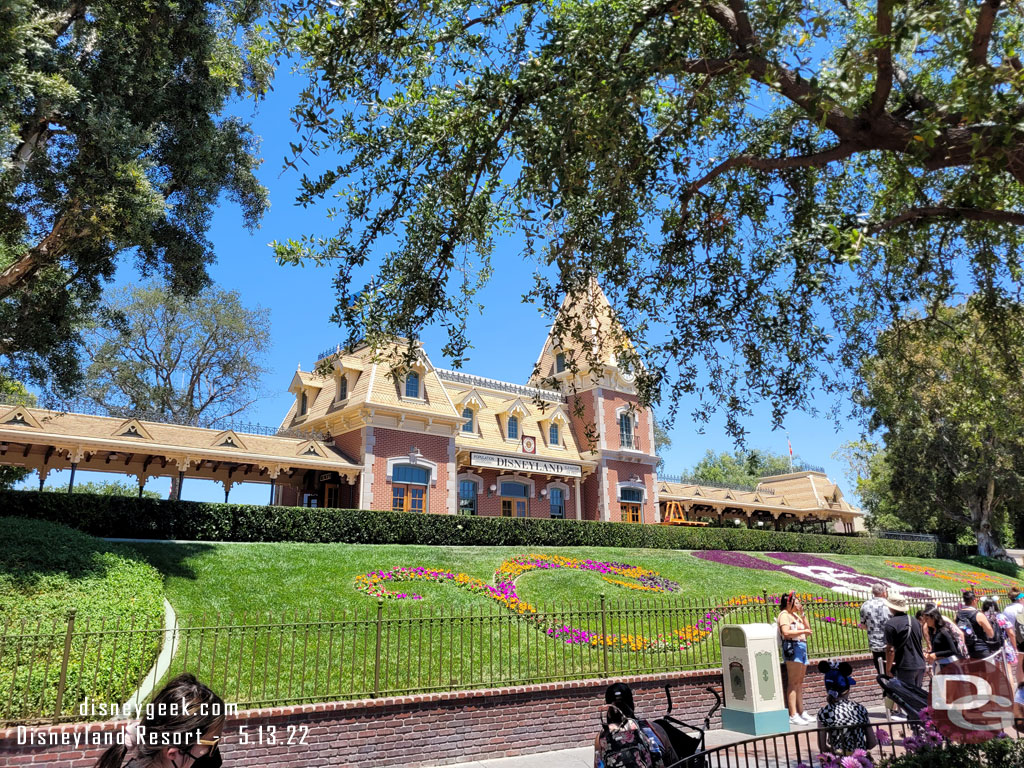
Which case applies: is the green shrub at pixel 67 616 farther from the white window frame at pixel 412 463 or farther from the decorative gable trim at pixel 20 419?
the white window frame at pixel 412 463

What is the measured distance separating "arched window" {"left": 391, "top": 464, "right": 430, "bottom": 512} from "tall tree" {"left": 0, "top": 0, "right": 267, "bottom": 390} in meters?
13.0

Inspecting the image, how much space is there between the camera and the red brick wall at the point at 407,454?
1093 inches

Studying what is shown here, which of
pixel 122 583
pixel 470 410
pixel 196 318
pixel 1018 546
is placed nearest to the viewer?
pixel 122 583

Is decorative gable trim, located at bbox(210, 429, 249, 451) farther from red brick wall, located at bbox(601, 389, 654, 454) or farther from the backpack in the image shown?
the backpack

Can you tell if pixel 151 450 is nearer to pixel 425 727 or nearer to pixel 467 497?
pixel 467 497

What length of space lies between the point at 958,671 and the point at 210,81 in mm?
18121

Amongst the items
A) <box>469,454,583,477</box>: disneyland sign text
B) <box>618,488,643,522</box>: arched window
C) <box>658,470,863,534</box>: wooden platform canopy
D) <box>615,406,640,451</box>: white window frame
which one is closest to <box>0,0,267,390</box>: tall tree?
<box>469,454,583,477</box>: disneyland sign text

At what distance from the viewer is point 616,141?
7352 millimetres

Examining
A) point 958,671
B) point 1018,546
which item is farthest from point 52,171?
point 1018,546

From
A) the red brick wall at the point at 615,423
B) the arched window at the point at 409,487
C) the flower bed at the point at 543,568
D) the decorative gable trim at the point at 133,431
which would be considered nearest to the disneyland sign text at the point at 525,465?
the red brick wall at the point at 615,423

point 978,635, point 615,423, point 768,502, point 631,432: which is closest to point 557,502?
point 615,423

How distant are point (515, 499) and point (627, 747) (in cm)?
2838

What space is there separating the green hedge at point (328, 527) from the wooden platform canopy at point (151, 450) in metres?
3.98

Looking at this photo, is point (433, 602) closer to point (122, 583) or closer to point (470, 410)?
point (122, 583)
